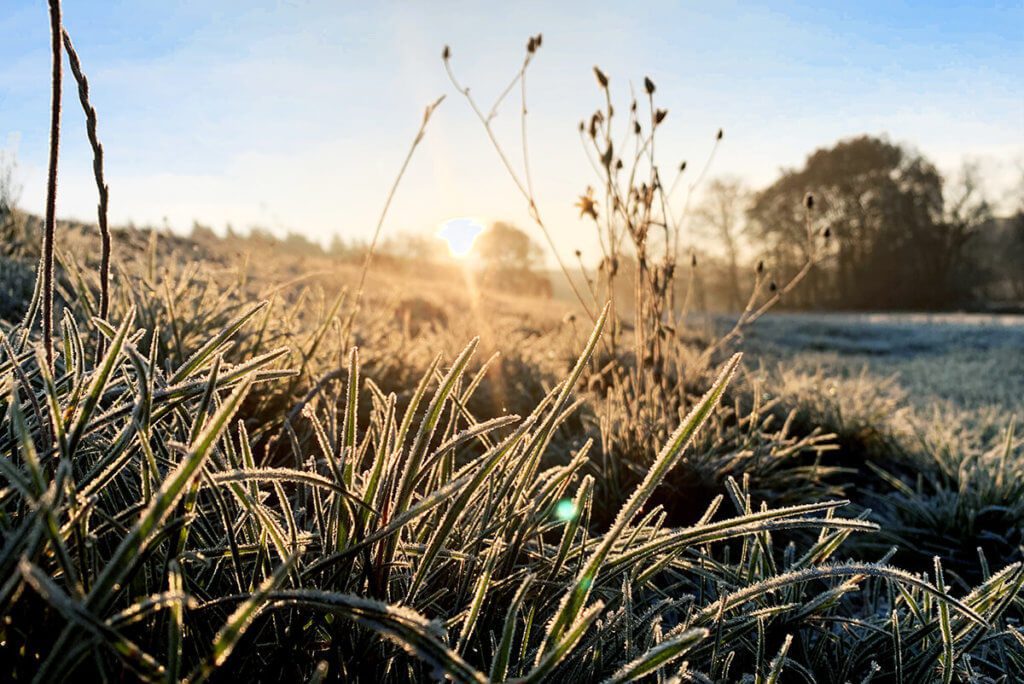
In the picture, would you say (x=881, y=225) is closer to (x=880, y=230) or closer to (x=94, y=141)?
(x=880, y=230)

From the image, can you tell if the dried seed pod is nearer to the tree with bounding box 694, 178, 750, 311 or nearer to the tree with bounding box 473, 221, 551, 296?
the tree with bounding box 473, 221, 551, 296

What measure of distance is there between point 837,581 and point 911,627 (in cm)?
26

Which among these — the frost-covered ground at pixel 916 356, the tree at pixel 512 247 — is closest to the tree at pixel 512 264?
the tree at pixel 512 247

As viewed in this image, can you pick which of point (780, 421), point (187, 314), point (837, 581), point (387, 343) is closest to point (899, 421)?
point (780, 421)

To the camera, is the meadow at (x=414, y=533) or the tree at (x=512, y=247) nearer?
the meadow at (x=414, y=533)

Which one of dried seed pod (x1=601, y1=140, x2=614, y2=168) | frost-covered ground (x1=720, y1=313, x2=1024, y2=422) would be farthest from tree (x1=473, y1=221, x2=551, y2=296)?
frost-covered ground (x1=720, y1=313, x2=1024, y2=422)

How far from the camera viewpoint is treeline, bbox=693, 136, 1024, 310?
2803cm

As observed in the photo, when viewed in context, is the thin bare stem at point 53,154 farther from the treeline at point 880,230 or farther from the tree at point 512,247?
the treeline at point 880,230

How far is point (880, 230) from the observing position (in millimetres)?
28203

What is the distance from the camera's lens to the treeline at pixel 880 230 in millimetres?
28031

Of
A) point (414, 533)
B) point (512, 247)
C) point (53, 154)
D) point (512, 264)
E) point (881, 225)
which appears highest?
point (881, 225)

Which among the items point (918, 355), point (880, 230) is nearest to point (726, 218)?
point (880, 230)

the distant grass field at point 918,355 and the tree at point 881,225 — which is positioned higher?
the tree at point 881,225

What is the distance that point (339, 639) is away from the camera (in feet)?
2.69
